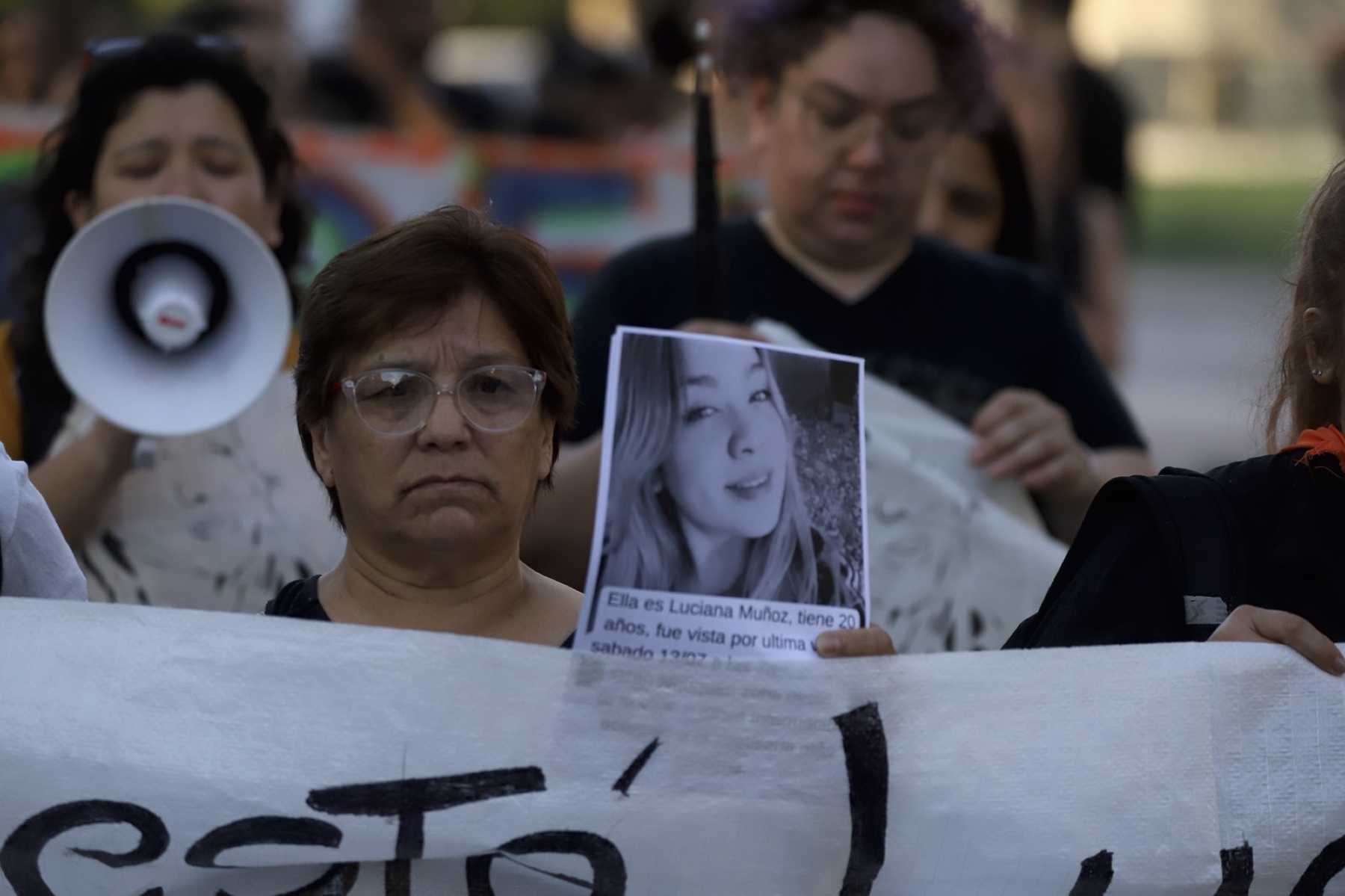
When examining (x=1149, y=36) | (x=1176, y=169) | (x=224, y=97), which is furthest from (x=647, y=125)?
(x=1149, y=36)

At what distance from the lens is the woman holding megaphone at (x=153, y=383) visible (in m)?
3.17

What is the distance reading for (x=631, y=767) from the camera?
2203 mm

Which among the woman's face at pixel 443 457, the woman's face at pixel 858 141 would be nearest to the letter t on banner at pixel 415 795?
the woman's face at pixel 443 457

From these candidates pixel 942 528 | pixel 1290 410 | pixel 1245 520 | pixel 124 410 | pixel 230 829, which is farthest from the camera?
pixel 942 528

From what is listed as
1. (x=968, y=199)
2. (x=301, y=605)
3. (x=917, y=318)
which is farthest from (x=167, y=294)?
(x=968, y=199)

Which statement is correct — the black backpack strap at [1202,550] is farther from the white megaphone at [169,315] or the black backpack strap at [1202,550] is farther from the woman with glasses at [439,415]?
the white megaphone at [169,315]

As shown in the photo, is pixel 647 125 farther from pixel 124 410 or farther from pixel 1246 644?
pixel 1246 644

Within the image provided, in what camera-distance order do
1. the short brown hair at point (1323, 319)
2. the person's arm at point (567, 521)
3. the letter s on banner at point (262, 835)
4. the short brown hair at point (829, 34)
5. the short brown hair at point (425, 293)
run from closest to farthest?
the letter s on banner at point (262, 835) → the short brown hair at point (425, 293) → the short brown hair at point (1323, 319) → the person's arm at point (567, 521) → the short brown hair at point (829, 34)

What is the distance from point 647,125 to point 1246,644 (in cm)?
748

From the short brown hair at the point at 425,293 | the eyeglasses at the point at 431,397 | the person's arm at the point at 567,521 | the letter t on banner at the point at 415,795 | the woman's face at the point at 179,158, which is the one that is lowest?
the letter t on banner at the point at 415,795

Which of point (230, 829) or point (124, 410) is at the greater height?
point (124, 410)

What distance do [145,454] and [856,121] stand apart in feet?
4.16

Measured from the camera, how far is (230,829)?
85.9 inches

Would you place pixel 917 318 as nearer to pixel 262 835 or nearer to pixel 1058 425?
pixel 1058 425
